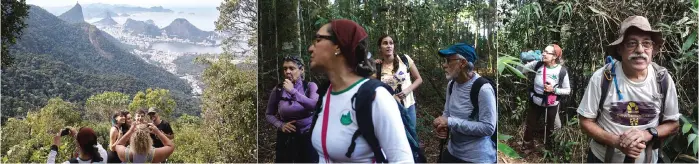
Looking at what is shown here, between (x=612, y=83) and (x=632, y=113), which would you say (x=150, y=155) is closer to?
(x=612, y=83)

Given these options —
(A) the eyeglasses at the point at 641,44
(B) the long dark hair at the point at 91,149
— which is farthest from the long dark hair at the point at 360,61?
(B) the long dark hair at the point at 91,149

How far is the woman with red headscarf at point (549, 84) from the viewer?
4574mm

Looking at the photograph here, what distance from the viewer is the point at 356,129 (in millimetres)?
2199

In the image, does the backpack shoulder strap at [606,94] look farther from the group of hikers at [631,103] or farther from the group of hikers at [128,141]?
the group of hikers at [128,141]

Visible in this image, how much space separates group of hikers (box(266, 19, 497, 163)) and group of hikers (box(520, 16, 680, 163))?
670mm

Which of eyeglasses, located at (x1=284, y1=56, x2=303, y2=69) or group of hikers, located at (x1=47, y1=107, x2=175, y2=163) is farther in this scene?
group of hikers, located at (x1=47, y1=107, x2=175, y2=163)

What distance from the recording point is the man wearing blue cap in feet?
12.1

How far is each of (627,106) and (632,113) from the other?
7 centimetres

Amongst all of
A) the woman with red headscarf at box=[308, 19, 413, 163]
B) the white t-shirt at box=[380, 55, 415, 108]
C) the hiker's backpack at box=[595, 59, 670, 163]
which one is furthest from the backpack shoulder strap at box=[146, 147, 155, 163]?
the hiker's backpack at box=[595, 59, 670, 163]

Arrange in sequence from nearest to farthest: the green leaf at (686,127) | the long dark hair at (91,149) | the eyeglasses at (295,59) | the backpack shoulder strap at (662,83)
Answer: the backpack shoulder strap at (662,83)
the green leaf at (686,127)
the eyeglasses at (295,59)
the long dark hair at (91,149)

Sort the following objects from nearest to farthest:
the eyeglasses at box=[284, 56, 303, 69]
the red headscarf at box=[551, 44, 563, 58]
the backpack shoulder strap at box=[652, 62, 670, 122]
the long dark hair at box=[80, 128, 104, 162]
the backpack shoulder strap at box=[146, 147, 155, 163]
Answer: the backpack shoulder strap at box=[652, 62, 670, 122] → the red headscarf at box=[551, 44, 563, 58] → the eyeglasses at box=[284, 56, 303, 69] → the long dark hair at box=[80, 128, 104, 162] → the backpack shoulder strap at box=[146, 147, 155, 163]

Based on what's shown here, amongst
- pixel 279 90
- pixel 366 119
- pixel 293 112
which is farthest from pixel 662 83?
pixel 279 90

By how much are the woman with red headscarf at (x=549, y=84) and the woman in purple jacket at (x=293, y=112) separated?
174 centimetres

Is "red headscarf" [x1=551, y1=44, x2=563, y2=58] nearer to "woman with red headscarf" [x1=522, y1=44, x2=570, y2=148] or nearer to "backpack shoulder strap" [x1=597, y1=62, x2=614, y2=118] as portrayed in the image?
"woman with red headscarf" [x1=522, y1=44, x2=570, y2=148]
